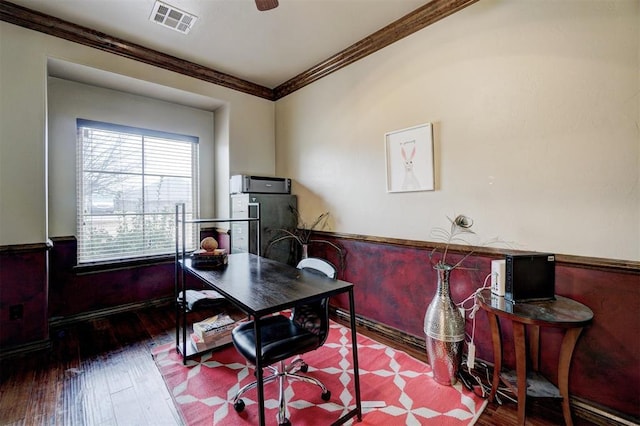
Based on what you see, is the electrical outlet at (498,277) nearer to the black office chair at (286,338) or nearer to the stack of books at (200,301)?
the black office chair at (286,338)

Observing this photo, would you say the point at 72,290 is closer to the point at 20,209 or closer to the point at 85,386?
the point at 20,209

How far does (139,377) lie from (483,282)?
269 centimetres

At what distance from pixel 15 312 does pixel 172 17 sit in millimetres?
2892

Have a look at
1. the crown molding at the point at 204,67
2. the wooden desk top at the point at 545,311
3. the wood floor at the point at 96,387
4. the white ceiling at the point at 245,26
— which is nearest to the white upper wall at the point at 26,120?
the crown molding at the point at 204,67

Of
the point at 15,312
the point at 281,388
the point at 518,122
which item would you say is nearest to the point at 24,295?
the point at 15,312

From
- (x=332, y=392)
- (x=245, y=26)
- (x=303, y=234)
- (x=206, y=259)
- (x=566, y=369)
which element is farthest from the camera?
(x=303, y=234)

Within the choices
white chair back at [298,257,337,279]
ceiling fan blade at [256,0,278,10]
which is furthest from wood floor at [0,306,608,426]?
ceiling fan blade at [256,0,278,10]

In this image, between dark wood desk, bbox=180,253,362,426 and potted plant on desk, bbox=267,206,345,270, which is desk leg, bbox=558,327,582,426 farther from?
potted plant on desk, bbox=267,206,345,270

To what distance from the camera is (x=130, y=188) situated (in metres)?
3.48

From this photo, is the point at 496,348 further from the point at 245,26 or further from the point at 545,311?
the point at 245,26

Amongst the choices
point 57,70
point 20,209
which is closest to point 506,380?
point 20,209

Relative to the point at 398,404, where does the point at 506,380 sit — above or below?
above

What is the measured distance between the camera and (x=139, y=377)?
84.4 inches

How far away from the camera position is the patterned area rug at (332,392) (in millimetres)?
1730
